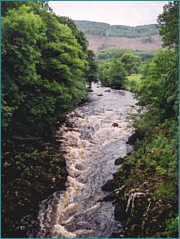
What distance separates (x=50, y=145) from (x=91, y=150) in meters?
3.85

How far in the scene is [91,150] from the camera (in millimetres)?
19016

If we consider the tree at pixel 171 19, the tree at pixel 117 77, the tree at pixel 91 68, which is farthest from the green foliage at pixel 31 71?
the tree at pixel 117 77

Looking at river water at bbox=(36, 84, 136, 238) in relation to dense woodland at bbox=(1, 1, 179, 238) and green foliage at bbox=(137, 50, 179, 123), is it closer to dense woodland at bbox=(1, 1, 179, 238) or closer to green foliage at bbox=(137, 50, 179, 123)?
dense woodland at bbox=(1, 1, 179, 238)

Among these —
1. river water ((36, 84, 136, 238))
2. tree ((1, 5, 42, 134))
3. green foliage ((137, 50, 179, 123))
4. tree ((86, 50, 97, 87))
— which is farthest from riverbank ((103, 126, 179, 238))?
tree ((86, 50, 97, 87))

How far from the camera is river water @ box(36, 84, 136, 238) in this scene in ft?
33.5

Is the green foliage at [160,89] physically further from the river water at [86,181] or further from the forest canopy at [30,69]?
the forest canopy at [30,69]

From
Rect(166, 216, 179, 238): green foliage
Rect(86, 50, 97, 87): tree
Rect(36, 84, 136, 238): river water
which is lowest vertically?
Rect(36, 84, 136, 238): river water

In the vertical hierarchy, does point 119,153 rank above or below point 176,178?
below

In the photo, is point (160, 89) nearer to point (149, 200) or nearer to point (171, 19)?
point (171, 19)

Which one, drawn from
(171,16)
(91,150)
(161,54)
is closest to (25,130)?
(91,150)

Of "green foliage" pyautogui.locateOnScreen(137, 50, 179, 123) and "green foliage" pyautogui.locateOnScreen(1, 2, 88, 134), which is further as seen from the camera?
"green foliage" pyautogui.locateOnScreen(137, 50, 179, 123)

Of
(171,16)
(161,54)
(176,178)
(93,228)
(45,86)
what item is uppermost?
(171,16)

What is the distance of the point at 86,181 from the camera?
46.9 ft

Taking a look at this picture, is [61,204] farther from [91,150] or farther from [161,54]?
[161,54]
